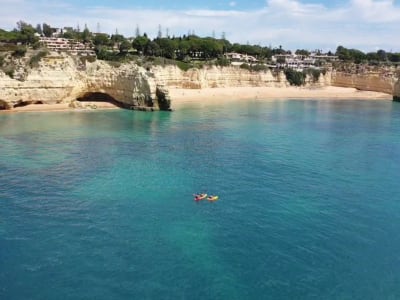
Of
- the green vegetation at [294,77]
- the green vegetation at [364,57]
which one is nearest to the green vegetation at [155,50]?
the green vegetation at [294,77]

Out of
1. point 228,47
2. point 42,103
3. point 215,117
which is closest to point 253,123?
point 215,117

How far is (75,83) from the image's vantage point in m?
65.6

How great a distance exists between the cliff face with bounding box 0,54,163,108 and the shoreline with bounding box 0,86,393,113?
2.01 metres

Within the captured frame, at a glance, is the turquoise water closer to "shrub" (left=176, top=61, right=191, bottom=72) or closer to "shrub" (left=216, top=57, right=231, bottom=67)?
"shrub" (left=176, top=61, right=191, bottom=72)

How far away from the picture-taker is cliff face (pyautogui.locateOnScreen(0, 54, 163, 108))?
62.0 metres

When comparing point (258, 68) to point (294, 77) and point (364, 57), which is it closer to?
point (294, 77)

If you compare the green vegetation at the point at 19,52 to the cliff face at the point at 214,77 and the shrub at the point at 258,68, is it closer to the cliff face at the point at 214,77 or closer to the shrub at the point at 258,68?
the cliff face at the point at 214,77

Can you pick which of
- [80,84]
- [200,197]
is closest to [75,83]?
[80,84]

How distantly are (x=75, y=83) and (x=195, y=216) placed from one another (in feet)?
152

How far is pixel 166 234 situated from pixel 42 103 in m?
48.4

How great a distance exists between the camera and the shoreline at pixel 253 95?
A: 81.8m

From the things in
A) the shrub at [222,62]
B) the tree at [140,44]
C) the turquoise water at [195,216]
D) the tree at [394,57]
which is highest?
the tree at [394,57]

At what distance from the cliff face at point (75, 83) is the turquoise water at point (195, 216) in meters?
15.2

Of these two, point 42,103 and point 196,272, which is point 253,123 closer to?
point 42,103
